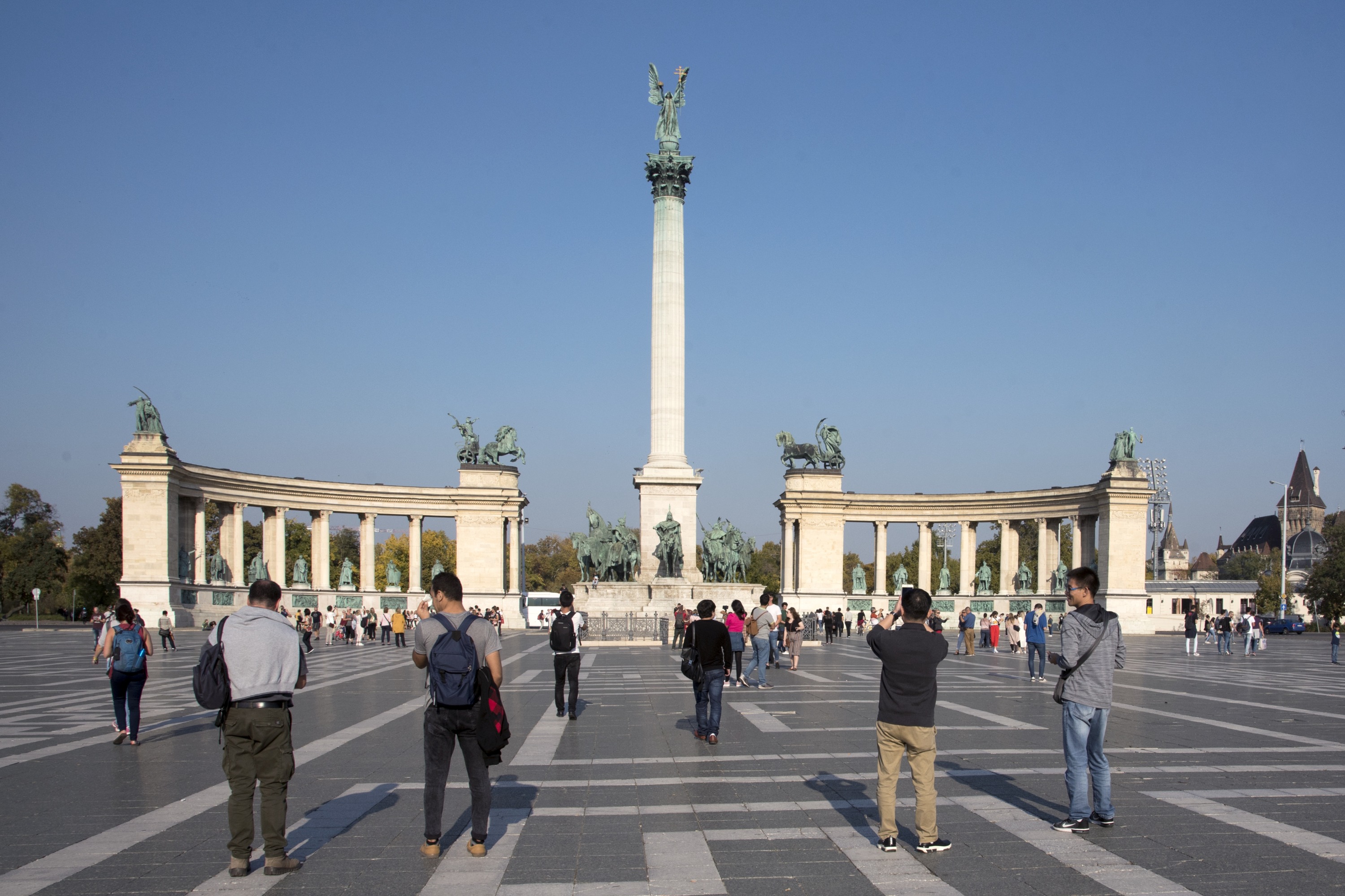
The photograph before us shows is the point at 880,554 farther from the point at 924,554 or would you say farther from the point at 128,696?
the point at 128,696

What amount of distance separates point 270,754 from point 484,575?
7148 centimetres

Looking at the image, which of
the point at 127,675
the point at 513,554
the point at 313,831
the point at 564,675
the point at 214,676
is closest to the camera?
the point at 214,676

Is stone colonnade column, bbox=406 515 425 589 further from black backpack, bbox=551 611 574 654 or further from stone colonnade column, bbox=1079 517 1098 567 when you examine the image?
black backpack, bbox=551 611 574 654

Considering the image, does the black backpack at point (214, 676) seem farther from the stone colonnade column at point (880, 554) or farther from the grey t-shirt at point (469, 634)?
the stone colonnade column at point (880, 554)

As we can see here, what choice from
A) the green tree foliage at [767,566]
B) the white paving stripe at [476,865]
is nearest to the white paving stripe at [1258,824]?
the white paving stripe at [476,865]

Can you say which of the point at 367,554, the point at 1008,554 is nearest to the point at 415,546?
the point at 367,554

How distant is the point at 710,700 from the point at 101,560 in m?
80.7

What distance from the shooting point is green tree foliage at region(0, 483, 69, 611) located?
89.7 m

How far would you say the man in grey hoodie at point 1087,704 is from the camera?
30.2 feet

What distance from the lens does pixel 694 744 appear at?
14.3 meters

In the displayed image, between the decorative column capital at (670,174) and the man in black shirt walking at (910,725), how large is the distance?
180 ft

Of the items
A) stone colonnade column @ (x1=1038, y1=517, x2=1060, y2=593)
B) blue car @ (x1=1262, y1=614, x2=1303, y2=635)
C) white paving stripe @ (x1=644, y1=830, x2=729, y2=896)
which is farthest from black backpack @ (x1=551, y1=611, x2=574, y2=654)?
blue car @ (x1=1262, y1=614, x2=1303, y2=635)

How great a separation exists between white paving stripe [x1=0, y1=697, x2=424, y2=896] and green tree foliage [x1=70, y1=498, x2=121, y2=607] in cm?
7634

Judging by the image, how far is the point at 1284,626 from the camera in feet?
262
